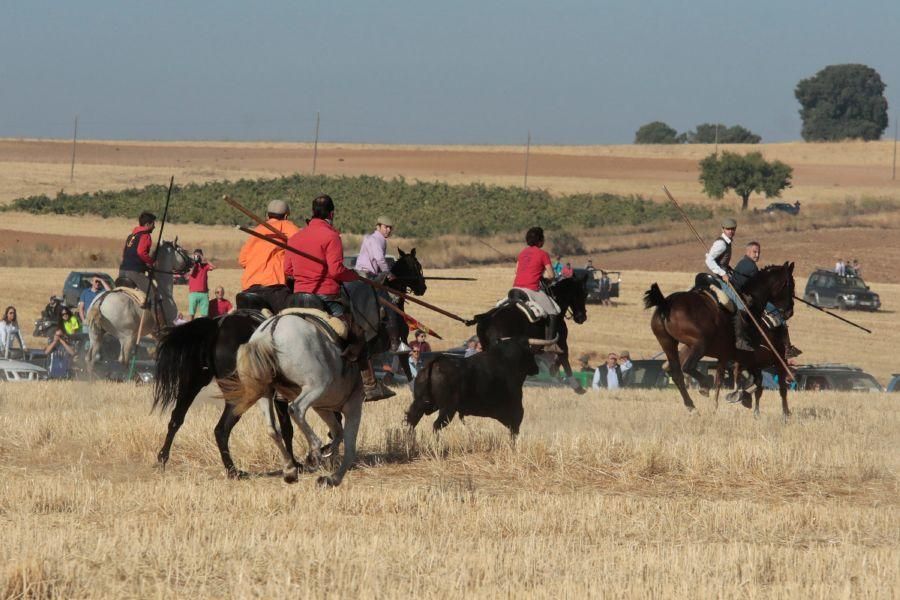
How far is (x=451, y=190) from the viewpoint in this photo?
87000mm

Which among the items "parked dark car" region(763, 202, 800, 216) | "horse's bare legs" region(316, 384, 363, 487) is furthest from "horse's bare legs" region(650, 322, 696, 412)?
"parked dark car" region(763, 202, 800, 216)

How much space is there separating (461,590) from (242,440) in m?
6.29

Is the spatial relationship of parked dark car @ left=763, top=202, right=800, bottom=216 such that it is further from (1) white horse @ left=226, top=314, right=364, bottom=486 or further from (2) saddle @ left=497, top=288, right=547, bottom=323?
(1) white horse @ left=226, top=314, right=364, bottom=486

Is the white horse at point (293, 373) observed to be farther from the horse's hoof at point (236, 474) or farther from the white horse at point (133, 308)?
the white horse at point (133, 308)

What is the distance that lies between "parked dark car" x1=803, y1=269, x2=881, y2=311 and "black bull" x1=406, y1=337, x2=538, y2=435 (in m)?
34.2

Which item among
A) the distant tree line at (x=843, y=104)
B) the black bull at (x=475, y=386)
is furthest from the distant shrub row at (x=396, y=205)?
the distant tree line at (x=843, y=104)

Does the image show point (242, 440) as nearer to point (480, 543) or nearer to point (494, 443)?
point (494, 443)

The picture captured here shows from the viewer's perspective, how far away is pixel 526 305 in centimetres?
1752

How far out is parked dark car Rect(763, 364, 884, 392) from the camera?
1141 inches

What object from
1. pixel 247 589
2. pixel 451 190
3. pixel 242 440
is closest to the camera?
pixel 247 589

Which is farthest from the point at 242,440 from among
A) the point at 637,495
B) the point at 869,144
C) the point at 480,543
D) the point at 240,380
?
the point at 869,144

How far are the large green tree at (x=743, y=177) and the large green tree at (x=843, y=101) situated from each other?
82.6m

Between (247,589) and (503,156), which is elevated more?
(503,156)

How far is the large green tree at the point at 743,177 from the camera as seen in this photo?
90.2 metres
